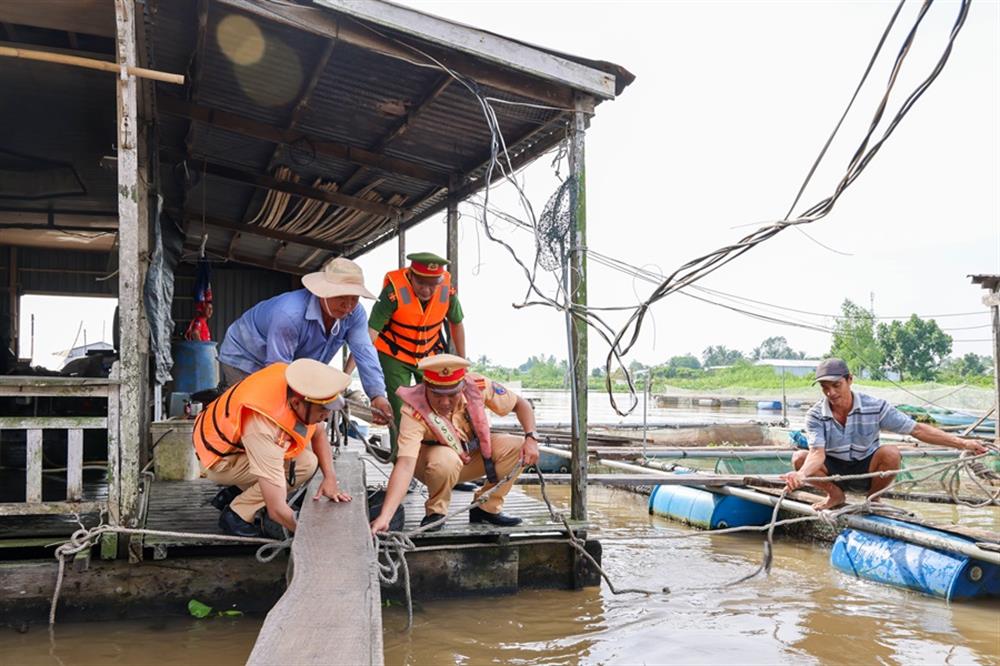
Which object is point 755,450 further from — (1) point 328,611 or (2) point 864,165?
(1) point 328,611

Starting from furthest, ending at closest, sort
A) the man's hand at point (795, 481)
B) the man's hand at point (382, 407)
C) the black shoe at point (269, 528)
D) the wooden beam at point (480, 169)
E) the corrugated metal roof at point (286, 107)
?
1. the wooden beam at point (480, 169)
2. the man's hand at point (795, 481)
3. the corrugated metal roof at point (286, 107)
4. the man's hand at point (382, 407)
5. the black shoe at point (269, 528)

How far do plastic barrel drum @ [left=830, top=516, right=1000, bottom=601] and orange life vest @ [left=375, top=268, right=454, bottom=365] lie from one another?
12.6ft

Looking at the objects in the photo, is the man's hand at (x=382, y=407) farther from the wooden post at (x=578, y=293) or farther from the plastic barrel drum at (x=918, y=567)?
the plastic barrel drum at (x=918, y=567)

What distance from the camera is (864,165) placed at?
3238 millimetres

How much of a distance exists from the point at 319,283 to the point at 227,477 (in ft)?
3.85

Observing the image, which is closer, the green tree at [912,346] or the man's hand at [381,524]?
the man's hand at [381,524]

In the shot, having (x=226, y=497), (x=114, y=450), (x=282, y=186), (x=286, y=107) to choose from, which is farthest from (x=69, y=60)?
(x=282, y=186)

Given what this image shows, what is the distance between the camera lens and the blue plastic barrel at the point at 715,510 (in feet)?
26.1

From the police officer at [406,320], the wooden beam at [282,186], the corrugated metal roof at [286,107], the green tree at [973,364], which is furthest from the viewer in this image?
the green tree at [973,364]

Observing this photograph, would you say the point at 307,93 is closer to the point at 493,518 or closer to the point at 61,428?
the point at 61,428

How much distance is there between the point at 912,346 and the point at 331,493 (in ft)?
158

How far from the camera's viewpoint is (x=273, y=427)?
371 centimetres

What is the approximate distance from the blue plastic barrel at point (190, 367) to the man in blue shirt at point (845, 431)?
5598mm

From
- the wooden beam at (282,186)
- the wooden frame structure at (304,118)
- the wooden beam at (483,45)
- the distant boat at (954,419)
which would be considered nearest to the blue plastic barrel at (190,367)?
the wooden frame structure at (304,118)
